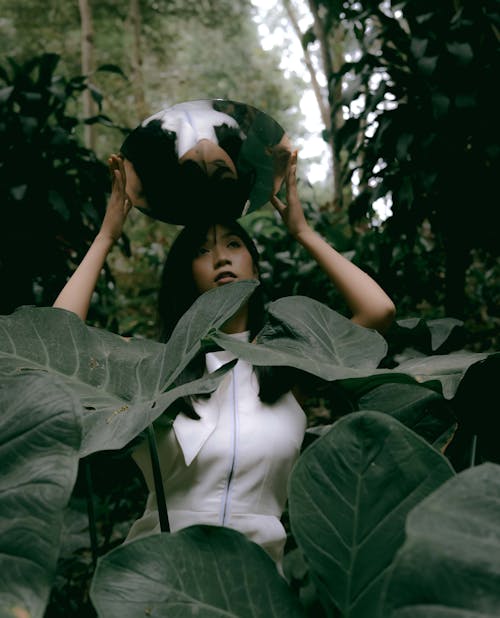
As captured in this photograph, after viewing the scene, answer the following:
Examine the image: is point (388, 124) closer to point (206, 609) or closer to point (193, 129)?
point (193, 129)

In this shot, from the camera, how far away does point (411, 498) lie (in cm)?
47

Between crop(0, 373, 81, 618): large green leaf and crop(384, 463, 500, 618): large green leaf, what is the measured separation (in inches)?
9.1

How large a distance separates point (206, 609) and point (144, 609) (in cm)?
5

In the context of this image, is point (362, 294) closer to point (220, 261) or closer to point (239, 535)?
point (220, 261)

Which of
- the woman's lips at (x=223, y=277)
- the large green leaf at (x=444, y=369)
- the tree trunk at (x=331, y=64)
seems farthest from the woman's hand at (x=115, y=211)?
the tree trunk at (x=331, y=64)

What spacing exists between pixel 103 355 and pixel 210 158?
450 millimetres

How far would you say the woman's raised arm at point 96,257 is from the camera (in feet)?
3.68

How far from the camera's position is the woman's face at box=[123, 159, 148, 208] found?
3.84 feet

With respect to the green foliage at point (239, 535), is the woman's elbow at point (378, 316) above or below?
above

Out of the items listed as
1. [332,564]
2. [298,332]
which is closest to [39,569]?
[332,564]

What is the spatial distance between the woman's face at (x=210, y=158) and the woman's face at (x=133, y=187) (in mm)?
110

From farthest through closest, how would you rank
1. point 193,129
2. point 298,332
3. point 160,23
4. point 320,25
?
point 160,23, point 320,25, point 193,129, point 298,332

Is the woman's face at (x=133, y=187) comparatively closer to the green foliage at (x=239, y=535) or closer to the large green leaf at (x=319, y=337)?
the large green leaf at (x=319, y=337)

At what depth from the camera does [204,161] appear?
3.66 ft
